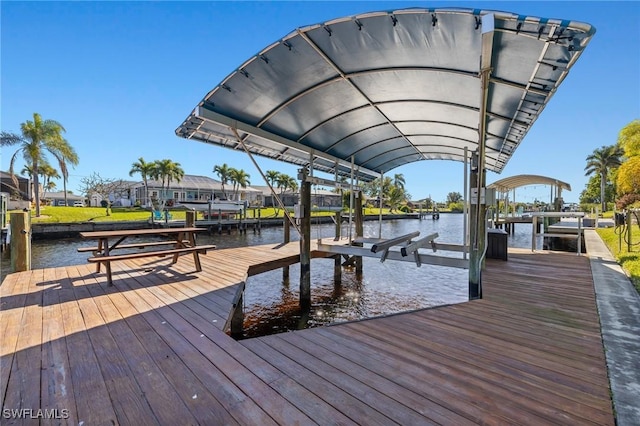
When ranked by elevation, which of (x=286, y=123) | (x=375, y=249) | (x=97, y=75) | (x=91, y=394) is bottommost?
(x=91, y=394)

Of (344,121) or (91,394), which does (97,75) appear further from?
(91,394)

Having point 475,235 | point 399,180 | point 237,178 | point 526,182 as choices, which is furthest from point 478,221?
point 399,180

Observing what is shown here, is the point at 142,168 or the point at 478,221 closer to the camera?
the point at 478,221

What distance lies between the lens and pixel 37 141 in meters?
24.6

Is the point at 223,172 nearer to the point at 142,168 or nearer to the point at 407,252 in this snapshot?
the point at 142,168

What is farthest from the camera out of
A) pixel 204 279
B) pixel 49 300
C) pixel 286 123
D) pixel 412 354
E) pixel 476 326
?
pixel 286 123

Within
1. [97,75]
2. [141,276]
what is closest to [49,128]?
[97,75]

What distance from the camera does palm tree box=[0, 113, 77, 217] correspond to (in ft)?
78.5

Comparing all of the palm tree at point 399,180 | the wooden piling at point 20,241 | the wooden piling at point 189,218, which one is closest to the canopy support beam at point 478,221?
the wooden piling at point 189,218

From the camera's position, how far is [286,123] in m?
5.93

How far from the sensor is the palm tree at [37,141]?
23922 millimetres

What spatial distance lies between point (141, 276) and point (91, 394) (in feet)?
12.1

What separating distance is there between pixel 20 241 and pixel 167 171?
137 feet

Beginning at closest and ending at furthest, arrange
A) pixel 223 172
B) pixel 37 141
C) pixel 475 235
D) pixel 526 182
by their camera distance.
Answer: pixel 475 235
pixel 526 182
pixel 37 141
pixel 223 172
